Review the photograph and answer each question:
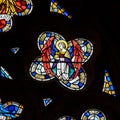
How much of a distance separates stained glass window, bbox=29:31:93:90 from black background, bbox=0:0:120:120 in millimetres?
80

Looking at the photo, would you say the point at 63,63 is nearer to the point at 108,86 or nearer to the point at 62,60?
the point at 62,60

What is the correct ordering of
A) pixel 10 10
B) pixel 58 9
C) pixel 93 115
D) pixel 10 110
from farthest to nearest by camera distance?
pixel 58 9 < pixel 10 10 < pixel 93 115 < pixel 10 110

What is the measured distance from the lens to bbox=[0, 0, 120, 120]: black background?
8.74 meters

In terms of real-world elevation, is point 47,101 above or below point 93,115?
above

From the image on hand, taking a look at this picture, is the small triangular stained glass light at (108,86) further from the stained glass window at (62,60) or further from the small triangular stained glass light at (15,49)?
the small triangular stained glass light at (15,49)

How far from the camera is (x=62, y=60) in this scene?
9305 mm

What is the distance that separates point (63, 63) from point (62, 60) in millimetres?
51

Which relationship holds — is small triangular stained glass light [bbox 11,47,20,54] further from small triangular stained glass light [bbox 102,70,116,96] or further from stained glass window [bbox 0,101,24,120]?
small triangular stained glass light [bbox 102,70,116,96]

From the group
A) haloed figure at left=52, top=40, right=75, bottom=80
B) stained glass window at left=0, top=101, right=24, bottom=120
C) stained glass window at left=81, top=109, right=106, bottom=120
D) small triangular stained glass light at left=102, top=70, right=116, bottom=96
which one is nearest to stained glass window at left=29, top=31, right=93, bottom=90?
haloed figure at left=52, top=40, right=75, bottom=80

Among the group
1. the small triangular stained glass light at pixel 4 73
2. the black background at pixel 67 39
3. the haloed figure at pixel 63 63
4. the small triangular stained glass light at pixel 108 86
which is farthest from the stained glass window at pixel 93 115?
the small triangular stained glass light at pixel 4 73

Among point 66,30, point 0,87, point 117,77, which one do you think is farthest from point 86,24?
point 0,87

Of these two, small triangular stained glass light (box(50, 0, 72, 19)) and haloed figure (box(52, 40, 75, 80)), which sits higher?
small triangular stained glass light (box(50, 0, 72, 19))

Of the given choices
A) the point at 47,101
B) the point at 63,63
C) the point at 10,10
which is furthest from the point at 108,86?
the point at 10,10

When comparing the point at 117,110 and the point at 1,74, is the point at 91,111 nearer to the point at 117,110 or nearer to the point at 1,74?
the point at 117,110
